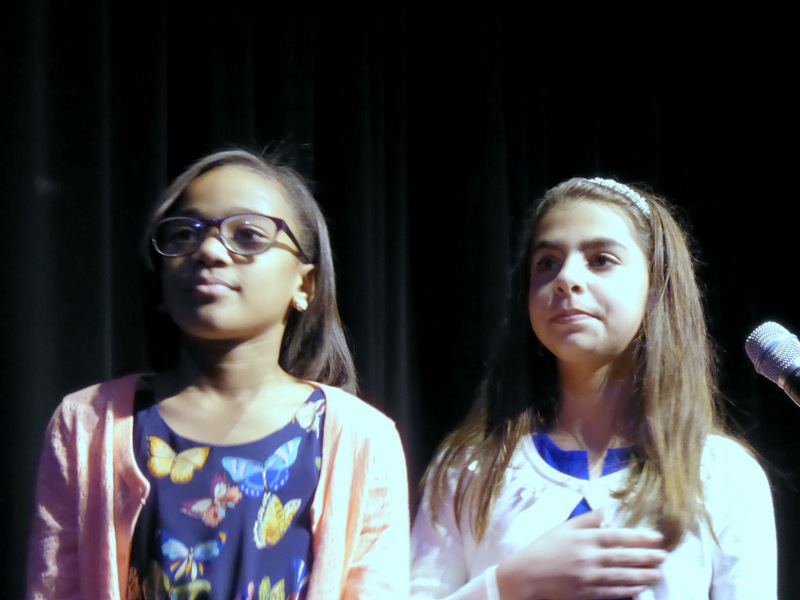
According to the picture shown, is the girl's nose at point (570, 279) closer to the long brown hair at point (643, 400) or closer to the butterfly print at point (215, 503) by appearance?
the long brown hair at point (643, 400)

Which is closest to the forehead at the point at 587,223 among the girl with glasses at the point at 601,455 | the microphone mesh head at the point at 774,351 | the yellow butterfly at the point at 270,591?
the girl with glasses at the point at 601,455

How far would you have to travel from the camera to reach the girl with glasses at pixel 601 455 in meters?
1.24

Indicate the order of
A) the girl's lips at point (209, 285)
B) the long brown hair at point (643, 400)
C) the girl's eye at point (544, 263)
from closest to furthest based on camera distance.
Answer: the girl's lips at point (209, 285) < the long brown hair at point (643, 400) < the girl's eye at point (544, 263)

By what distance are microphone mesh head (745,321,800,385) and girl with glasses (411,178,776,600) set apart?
0.24 metres

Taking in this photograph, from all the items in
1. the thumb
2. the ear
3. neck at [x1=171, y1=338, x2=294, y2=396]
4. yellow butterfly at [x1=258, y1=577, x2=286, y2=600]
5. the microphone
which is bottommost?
yellow butterfly at [x1=258, y1=577, x2=286, y2=600]

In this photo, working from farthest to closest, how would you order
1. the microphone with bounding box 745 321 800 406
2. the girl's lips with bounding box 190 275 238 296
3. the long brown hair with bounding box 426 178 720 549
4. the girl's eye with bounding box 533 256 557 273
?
the girl's eye with bounding box 533 256 557 273 < the long brown hair with bounding box 426 178 720 549 < the girl's lips with bounding box 190 275 238 296 < the microphone with bounding box 745 321 800 406

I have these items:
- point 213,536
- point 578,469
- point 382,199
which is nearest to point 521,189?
point 382,199

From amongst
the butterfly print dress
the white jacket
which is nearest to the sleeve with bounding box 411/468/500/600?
the white jacket

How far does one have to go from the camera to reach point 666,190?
1973 mm

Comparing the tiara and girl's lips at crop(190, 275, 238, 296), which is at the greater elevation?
the tiara

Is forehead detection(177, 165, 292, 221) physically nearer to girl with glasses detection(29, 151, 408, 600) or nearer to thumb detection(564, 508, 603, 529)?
girl with glasses detection(29, 151, 408, 600)

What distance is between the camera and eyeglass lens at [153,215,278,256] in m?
1.19

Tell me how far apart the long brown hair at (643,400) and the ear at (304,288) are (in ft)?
A: 1.07

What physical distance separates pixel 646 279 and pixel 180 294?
0.67 m
